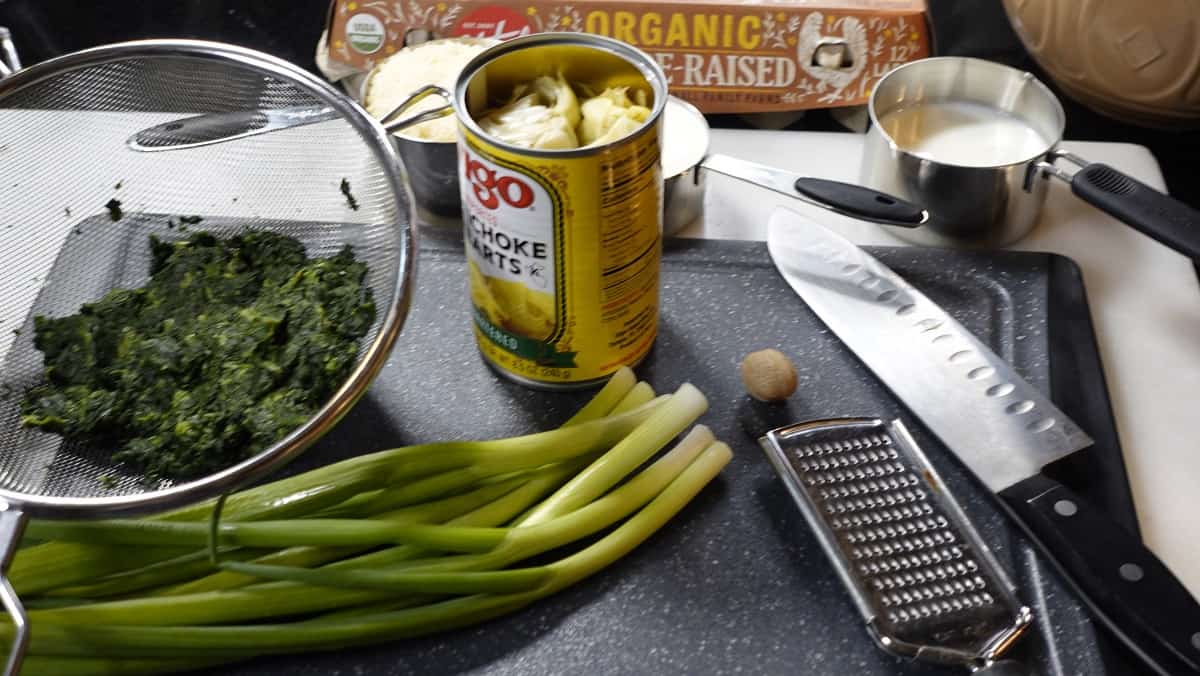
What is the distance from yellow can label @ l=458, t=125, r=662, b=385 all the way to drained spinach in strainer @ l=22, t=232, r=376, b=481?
13 cm

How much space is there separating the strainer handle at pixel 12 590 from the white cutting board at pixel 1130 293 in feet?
2.25

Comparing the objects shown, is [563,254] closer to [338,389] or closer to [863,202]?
[338,389]

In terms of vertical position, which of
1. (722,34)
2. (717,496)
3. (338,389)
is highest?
(722,34)

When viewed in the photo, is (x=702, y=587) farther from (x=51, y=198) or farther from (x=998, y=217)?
(x=51, y=198)

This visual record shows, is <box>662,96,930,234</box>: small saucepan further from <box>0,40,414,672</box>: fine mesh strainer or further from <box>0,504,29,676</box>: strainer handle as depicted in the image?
<box>0,504,29,676</box>: strainer handle

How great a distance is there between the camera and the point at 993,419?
2.83ft

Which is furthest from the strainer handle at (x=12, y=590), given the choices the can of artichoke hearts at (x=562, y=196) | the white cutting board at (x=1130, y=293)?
the white cutting board at (x=1130, y=293)

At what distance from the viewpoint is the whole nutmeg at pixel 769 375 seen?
2.96 feet

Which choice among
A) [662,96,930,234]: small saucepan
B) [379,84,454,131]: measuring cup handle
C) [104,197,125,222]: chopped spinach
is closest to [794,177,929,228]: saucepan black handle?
[662,96,930,234]: small saucepan

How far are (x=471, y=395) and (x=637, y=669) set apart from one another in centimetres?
31

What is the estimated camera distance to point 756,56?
126 cm

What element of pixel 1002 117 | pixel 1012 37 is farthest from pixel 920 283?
pixel 1012 37

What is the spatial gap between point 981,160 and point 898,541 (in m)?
0.51

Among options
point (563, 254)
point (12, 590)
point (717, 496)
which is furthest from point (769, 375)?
point (12, 590)
